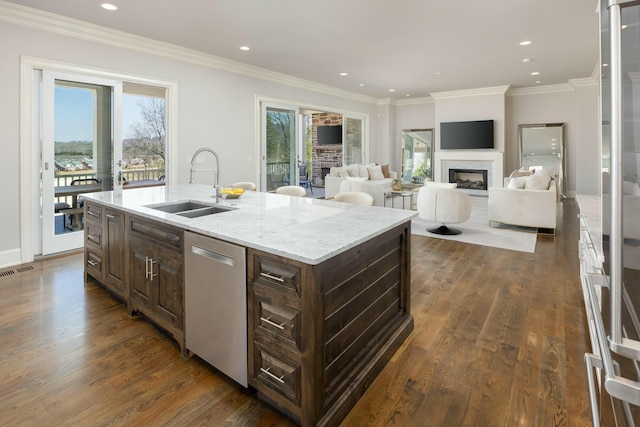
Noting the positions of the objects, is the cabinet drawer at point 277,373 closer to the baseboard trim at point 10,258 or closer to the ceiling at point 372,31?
the ceiling at point 372,31

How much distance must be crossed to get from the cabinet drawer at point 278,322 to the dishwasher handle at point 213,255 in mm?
233

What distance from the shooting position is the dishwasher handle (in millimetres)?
1820

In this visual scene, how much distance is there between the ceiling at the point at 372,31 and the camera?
12.8ft

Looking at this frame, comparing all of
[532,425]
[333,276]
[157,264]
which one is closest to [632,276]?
[333,276]

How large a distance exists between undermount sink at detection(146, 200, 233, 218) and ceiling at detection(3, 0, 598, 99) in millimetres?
2294

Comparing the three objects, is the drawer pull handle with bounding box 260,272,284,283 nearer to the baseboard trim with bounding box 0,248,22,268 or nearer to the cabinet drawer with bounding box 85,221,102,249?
the cabinet drawer with bounding box 85,221,102,249

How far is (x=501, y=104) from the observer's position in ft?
29.6

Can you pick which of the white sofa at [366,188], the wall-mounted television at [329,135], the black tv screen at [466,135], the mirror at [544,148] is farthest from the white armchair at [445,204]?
the wall-mounted television at [329,135]

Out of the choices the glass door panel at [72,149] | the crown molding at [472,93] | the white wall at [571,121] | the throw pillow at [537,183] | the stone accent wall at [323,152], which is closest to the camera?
the glass door panel at [72,149]

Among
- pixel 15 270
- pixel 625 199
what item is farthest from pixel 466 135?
pixel 625 199

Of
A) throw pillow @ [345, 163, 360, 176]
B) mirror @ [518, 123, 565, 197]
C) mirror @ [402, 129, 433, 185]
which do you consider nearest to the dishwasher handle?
throw pillow @ [345, 163, 360, 176]

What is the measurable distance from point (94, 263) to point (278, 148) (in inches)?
189

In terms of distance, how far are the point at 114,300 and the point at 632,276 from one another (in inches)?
134

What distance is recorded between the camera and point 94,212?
10.4ft
